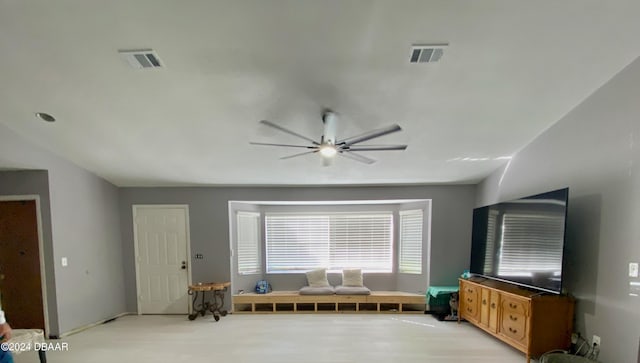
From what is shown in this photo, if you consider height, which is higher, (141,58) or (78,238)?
(141,58)

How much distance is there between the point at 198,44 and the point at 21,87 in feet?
6.87

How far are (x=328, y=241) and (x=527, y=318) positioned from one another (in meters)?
3.86

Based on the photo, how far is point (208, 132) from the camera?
3.48m

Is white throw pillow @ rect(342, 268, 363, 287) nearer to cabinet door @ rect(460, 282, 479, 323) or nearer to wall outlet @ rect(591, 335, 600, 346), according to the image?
cabinet door @ rect(460, 282, 479, 323)

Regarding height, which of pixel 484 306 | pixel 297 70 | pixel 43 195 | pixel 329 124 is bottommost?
pixel 484 306

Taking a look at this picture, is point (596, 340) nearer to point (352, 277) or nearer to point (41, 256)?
point (352, 277)

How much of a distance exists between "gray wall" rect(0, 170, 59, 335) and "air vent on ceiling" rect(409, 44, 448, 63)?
Result: 5.27 metres

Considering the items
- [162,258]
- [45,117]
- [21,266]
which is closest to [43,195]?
[21,266]

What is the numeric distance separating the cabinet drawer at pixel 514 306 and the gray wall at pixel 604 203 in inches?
19.9

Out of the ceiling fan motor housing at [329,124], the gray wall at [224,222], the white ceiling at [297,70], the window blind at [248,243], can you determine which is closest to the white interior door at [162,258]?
the gray wall at [224,222]

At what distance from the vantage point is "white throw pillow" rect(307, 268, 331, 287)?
19.1 feet

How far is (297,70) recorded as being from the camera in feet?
8.08

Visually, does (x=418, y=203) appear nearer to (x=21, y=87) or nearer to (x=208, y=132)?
(x=208, y=132)

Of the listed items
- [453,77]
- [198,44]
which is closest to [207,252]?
[198,44]
